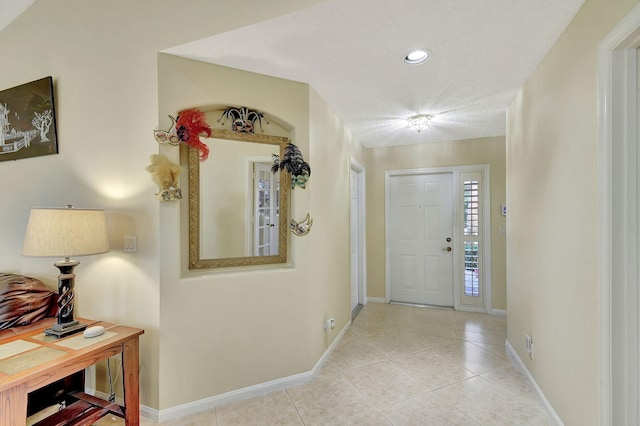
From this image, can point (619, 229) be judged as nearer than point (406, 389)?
Yes

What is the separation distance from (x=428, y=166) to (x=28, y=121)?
4.23 m

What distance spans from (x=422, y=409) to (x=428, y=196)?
2.82 m

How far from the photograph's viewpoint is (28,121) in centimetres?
220

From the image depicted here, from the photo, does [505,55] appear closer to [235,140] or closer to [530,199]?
[530,199]

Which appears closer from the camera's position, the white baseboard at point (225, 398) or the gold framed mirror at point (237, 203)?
the white baseboard at point (225, 398)

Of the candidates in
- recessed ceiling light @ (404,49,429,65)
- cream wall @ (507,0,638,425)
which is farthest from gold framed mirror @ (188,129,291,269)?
cream wall @ (507,0,638,425)

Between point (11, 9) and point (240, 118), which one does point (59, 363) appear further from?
point (11, 9)

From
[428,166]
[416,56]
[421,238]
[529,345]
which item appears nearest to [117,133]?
[416,56]

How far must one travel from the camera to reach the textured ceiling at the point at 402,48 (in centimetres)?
143

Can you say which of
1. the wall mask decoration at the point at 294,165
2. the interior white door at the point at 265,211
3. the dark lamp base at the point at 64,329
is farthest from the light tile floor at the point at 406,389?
the wall mask decoration at the point at 294,165

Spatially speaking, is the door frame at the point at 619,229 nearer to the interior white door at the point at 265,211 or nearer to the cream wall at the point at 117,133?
the cream wall at the point at 117,133

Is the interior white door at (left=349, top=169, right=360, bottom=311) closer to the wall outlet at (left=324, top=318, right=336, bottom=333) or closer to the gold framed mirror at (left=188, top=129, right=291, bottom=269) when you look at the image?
the wall outlet at (left=324, top=318, right=336, bottom=333)

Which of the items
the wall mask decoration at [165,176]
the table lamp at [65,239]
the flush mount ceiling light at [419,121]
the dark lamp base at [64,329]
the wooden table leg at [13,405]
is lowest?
the wooden table leg at [13,405]

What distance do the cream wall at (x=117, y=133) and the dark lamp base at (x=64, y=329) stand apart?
0.22m
